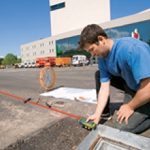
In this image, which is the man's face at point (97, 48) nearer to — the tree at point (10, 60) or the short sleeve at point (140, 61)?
the short sleeve at point (140, 61)

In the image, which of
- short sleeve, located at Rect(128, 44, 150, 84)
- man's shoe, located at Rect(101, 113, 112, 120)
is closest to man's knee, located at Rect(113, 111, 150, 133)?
short sleeve, located at Rect(128, 44, 150, 84)

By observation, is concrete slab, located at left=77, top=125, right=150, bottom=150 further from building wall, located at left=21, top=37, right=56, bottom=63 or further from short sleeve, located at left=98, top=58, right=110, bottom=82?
building wall, located at left=21, top=37, right=56, bottom=63

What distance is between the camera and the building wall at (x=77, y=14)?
58.2 metres

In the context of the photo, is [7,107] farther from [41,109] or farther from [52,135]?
[52,135]

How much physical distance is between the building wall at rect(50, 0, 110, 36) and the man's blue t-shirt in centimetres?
5701

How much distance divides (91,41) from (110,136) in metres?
0.90

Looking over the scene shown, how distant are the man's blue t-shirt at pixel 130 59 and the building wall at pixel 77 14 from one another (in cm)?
5701

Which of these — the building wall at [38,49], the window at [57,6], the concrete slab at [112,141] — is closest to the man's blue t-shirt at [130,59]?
the concrete slab at [112,141]

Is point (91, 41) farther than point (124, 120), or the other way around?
point (124, 120)

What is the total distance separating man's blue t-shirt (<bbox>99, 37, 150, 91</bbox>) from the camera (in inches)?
79.8

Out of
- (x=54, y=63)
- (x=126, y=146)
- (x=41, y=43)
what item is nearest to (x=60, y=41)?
(x=41, y=43)

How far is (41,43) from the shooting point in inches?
2527

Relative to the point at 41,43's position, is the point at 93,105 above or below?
below

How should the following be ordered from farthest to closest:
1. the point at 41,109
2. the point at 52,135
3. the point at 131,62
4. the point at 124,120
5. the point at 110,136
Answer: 1. the point at 41,109
2. the point at 52,135
3. the point at 124,120
4. the point at 131,62
5. the point at 110,136
